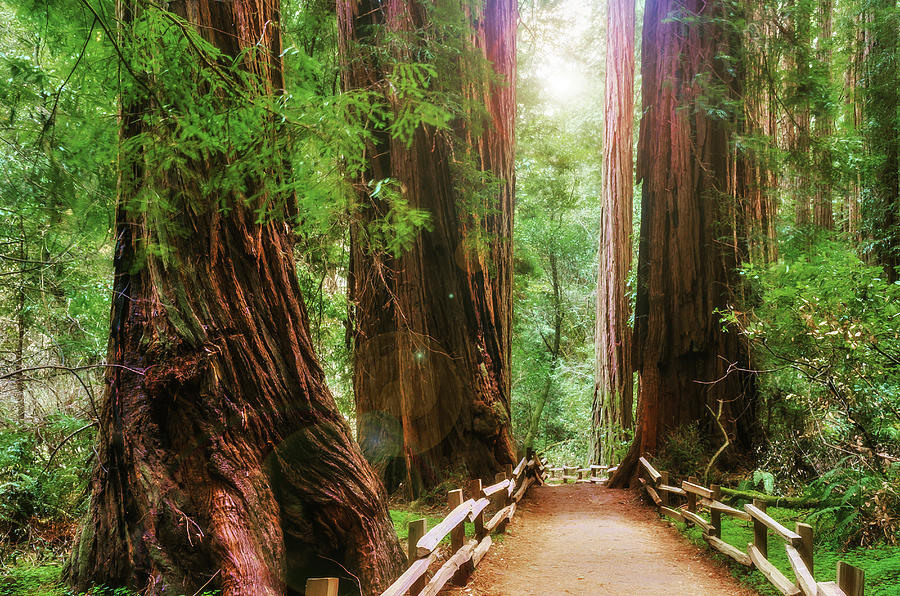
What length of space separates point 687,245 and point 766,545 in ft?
21.2

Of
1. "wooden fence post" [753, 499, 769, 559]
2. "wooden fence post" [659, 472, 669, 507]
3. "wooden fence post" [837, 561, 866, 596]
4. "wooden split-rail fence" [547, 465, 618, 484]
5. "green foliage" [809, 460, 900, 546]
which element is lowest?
"wooden split-rail fence" [547, 465, 618, 484]

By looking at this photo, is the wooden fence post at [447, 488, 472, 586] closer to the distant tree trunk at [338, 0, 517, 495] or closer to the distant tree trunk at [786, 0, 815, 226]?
the distant tree trunk at [338, 0, 517, 495]

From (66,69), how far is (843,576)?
636cm

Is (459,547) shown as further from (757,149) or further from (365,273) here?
(757,149)

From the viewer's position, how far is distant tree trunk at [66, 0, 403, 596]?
3891mm

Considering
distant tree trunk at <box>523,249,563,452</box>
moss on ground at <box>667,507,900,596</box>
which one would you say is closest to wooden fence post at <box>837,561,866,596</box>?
moss on ground at <box>667,507,900,596</box>

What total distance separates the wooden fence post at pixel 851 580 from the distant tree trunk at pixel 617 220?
45.9ft

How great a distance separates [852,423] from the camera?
5.88m

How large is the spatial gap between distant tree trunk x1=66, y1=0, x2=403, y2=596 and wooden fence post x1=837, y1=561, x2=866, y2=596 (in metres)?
3.09

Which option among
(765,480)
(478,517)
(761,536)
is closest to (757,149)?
(765,480)

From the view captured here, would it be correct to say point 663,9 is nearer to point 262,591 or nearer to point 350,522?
point 350,522

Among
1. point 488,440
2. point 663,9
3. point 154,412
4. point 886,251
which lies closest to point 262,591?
point 154,412

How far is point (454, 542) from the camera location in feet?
Result: 19.7

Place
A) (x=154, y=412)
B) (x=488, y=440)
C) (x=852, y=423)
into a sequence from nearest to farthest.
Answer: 1. (x=154, y=412)
2. (x=852, y=423)
3. (x=488, y=440)
